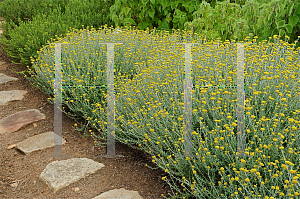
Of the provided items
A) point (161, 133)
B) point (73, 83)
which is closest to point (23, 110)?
point (73, 83)

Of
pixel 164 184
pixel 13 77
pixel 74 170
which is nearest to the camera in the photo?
pixel 164 184

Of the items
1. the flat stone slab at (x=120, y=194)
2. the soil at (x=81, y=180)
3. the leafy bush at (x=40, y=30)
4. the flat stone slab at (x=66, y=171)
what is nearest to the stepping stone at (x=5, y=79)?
the leafy bush at (x=40, y=30)

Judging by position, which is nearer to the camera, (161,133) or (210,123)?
(210,123)

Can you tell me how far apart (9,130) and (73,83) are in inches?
38.7

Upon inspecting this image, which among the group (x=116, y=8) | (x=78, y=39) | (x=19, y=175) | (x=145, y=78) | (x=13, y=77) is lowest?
(x=19, y=175)

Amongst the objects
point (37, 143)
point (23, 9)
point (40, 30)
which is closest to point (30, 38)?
point (40, 30)

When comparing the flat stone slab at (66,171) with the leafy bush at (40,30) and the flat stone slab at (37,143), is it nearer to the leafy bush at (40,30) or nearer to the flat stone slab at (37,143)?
the flat stone slab at (37,143)

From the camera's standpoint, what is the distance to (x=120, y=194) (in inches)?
87.8

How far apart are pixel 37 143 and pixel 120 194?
135 cm

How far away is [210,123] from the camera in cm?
221

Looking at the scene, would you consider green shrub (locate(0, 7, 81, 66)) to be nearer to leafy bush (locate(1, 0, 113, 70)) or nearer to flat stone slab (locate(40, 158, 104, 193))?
leafy bush (locate(1, 0, 113, 70))

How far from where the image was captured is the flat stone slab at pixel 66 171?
2408 millimetres

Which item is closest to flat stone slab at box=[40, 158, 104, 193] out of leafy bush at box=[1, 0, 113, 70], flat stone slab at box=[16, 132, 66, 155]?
flat stone slab at box=[16, 132, 66, 155]

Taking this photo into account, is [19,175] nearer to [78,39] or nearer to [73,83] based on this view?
[73,83]
